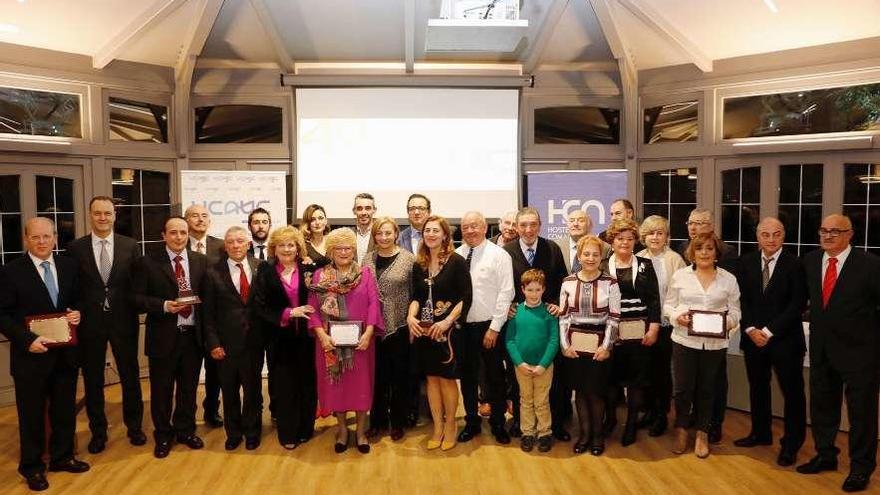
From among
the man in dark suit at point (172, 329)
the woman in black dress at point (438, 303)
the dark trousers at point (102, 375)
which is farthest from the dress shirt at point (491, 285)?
the dark trousers at point (102, 375)

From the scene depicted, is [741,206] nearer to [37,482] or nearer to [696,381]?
[696,381]

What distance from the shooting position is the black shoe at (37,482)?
3504 mm

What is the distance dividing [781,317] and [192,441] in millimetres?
3845

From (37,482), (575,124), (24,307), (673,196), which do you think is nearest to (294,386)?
(37,482)

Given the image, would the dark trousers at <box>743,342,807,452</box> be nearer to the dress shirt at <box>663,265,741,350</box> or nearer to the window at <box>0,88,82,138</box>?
the dress shirt at <box>663,265,741,350</box>

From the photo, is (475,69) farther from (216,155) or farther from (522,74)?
(216,155)

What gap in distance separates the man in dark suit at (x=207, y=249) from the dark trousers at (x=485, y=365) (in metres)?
1.71

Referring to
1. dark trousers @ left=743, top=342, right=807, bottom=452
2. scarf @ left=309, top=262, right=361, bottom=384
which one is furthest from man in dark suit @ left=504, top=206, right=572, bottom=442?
dark trousers @ left=743, top=342, right=807, bottom=452

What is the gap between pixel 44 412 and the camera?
11.9 feet

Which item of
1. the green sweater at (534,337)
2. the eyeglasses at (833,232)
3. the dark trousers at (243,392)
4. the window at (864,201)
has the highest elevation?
the window at (864,201)

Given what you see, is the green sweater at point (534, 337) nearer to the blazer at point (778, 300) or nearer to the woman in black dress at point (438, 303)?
the woman in black dress at point (438, 303)

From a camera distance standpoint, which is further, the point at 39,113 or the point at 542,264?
the point at 39,113

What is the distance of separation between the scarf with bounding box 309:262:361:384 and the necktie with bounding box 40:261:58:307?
1469 mm

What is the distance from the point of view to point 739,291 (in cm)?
390
